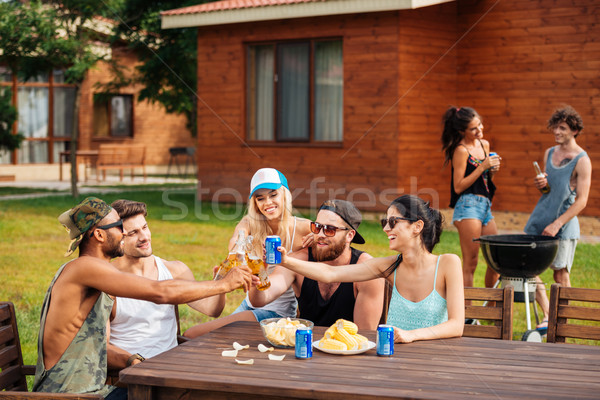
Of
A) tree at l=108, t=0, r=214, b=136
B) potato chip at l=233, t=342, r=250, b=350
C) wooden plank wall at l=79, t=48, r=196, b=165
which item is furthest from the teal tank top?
wooden plank wall at l=79, t=48, r=196, b=165

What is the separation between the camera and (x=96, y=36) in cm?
1838

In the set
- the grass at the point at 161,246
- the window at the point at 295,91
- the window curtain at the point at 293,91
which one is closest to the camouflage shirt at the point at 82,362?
the grass at the point at 161,246

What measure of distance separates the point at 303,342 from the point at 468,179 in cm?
407

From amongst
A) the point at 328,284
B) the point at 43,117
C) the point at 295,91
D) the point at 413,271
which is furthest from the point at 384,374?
the point at 43,117

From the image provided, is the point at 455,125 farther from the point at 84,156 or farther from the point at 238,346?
the point at 84,156

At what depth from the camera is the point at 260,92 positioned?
14.9 m

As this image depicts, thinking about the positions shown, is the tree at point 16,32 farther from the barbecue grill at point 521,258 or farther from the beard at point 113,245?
the beard at point 113,245

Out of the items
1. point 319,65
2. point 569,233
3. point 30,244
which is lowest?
point 30,244

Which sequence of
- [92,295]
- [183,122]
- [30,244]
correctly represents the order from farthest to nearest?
1. [183,122]
2. [30,244]
3. [92,295]

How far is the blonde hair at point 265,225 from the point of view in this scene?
5.08 metres

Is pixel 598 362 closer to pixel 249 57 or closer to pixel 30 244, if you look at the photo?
pixel 30 244

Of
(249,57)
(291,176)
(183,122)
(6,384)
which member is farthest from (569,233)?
(183,122)

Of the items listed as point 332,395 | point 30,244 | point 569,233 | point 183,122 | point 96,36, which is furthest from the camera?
point 183,122

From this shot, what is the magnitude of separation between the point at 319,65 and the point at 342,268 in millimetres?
A: 10229
